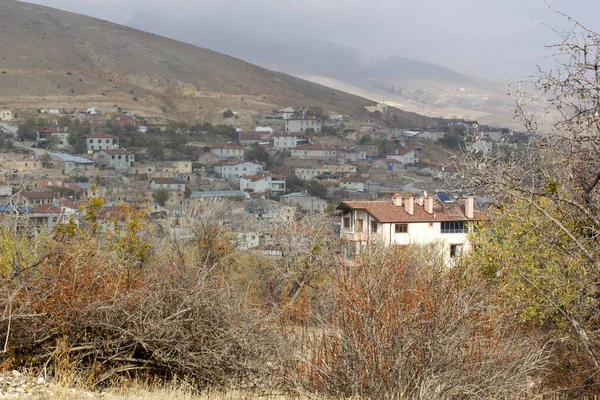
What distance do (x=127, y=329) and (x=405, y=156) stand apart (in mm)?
109864

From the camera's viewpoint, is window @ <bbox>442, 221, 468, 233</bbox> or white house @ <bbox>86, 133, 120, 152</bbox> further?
white house @ <bbox>86, 133, 120, 152</bbox>

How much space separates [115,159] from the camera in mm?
103250

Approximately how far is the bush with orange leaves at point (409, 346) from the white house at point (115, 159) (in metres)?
95.8

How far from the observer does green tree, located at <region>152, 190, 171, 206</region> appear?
→ 75.5m

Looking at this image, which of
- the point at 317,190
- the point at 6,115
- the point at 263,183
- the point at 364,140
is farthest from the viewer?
the point at 364,140

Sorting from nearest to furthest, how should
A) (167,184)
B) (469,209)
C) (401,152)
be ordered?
1. (469,209)
2. (167,184)
3. (401,152)

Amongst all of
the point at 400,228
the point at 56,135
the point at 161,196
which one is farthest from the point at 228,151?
the point at 400,228

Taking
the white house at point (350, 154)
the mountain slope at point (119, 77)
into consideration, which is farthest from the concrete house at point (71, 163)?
the white house at point (350, 154)

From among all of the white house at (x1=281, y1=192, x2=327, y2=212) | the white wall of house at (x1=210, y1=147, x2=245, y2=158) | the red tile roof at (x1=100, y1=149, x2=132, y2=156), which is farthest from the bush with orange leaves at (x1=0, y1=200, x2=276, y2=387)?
the white wall of house at (x1=210, y1=147, x2=245, y2=158)

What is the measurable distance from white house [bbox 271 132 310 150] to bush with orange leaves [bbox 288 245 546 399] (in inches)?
4575

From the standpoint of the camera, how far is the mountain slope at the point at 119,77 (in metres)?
140

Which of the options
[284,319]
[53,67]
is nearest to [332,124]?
[53,67]

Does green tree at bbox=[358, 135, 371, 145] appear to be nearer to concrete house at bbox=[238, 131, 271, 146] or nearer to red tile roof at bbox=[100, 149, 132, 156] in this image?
concrete house at bbox=[238, 131, 271, 146]

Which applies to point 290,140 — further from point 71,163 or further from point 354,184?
point 71,163
